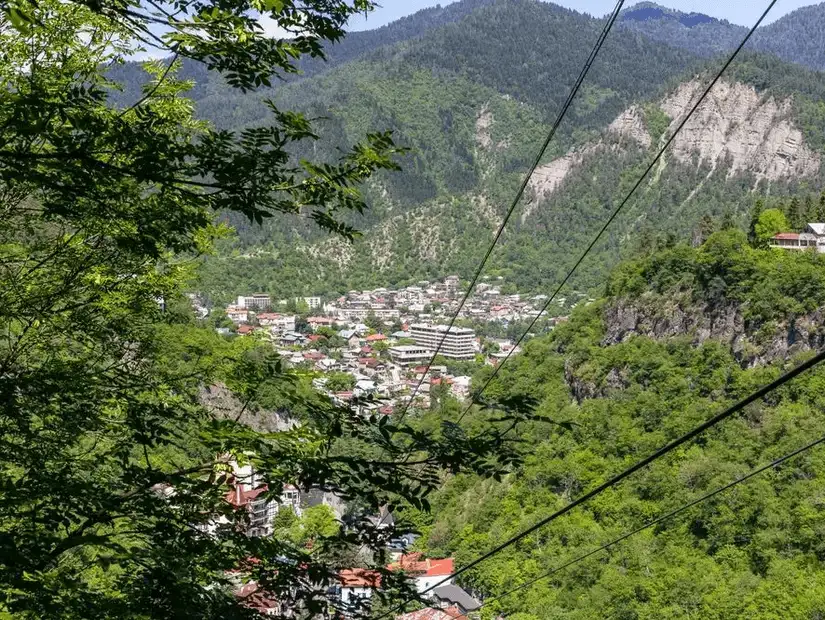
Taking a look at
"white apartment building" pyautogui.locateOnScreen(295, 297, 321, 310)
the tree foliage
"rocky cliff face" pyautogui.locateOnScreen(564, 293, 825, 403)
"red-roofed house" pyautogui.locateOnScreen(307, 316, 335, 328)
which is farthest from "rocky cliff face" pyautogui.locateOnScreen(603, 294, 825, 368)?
"white apartment building" pyautogui.locateOnScreen(295, 297, 321, 310)

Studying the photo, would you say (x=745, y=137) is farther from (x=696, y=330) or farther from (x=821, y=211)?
(x=696, y=330)

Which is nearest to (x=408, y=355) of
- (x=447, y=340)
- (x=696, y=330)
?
(x=447, y=340)

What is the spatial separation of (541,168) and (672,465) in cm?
8460

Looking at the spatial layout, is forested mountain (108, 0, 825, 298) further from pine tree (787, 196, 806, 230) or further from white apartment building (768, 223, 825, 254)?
white apartment building (768, 223, 825, 254)

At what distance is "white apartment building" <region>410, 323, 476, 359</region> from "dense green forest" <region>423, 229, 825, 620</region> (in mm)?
30707

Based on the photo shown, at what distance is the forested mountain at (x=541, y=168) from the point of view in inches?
3255

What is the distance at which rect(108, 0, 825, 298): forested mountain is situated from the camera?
82.7 meters

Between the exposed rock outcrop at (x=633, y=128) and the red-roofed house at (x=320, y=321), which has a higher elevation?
the exposed rock outcrop at (x=633, y=128)

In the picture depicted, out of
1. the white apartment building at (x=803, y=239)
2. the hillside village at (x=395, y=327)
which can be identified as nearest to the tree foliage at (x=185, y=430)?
the hillside village at (x=395, y=327)

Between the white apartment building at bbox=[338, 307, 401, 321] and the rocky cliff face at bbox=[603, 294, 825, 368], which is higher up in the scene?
the rocky cliff face at bbox=[603, 294, 825, 368]

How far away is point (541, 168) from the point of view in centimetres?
10294

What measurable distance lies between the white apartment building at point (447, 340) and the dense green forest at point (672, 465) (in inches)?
1209

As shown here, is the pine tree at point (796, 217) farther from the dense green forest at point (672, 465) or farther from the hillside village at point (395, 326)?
the hillside village at point (395, 326)

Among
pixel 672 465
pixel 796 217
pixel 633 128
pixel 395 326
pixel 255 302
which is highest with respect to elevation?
pixel 633 128
